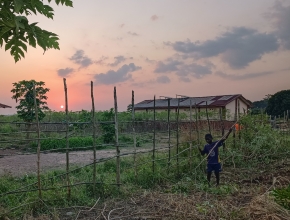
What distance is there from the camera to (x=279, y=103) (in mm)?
33312

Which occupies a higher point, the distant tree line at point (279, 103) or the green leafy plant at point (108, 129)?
the distant tree line at point (279, 103)

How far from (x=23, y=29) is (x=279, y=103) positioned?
3454 cm

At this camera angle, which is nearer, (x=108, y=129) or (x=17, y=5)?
(x=17, y=5)

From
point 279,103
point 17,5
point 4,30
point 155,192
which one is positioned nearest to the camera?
point 17,5

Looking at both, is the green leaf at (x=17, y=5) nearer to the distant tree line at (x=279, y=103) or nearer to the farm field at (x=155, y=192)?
the farm field at (x=155, y=192)

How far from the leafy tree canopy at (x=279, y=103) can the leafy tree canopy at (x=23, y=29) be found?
33.2m

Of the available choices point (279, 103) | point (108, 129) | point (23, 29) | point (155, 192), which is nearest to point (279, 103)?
point (279, 103)

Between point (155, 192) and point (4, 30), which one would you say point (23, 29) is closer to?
point (4, 30)

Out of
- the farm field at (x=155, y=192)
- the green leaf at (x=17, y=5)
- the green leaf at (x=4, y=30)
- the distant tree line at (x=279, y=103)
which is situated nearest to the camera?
the green leaf at (x=17, y=5)

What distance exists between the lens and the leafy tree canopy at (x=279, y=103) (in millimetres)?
32406

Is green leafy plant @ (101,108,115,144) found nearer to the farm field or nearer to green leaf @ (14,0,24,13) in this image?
the farm field

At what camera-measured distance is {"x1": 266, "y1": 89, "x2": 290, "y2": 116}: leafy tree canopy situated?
106 ft

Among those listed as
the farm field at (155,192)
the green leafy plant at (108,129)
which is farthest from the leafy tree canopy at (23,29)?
the green leafy plant at (108,129)

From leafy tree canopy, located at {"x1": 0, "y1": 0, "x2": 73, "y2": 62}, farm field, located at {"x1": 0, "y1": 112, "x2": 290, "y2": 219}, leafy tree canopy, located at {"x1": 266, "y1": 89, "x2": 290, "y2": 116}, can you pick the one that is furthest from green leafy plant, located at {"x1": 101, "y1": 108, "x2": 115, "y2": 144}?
leafy tree canopy, located at {"x1": 266, "y1": 89, "x2": 290, "y2": 116}
